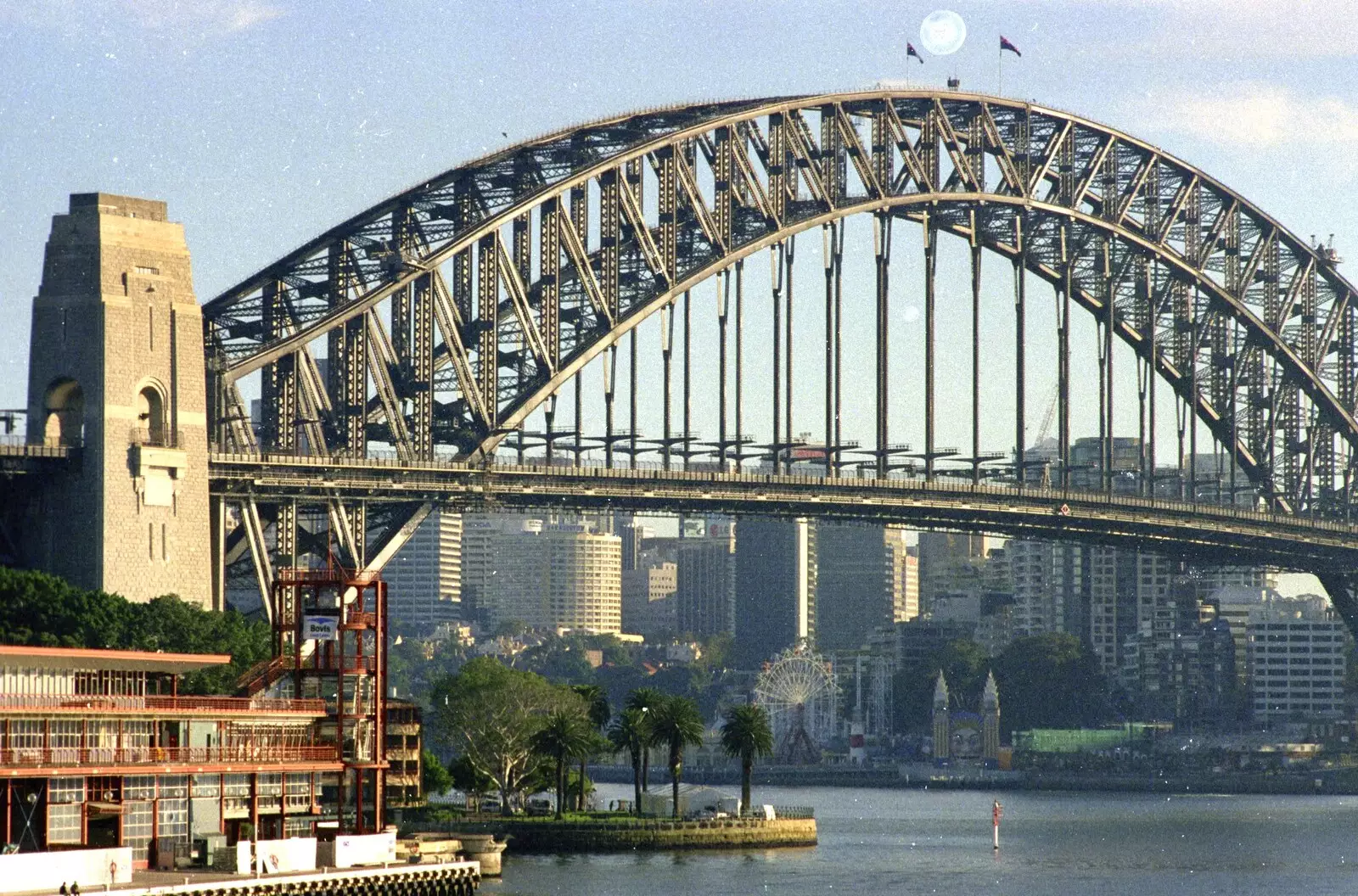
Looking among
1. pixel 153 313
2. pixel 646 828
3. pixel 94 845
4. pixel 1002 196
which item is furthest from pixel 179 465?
pixel 1002 196

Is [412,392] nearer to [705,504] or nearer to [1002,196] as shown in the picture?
[705,504]

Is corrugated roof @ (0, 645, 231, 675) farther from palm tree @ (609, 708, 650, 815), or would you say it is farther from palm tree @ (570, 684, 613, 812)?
palm tree @ (609, 708, 650, 815)

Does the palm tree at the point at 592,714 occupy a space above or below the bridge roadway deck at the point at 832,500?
below

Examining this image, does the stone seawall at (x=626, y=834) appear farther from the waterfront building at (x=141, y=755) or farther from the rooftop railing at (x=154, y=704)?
the rooftop railing at (x=154, y=704)

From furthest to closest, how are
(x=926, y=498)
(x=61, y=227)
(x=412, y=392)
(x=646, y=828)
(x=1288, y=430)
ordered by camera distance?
(x=1288, y=430)
(x=926, y=498)
(x=412, y=392)
(x=646, y=828)
(x=61, y=227)

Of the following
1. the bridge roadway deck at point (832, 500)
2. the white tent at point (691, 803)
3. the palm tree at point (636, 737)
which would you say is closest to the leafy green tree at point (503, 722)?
the palm tree at point (636, 737)

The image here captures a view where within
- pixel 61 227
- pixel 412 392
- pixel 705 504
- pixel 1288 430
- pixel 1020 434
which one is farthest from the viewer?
pixel 1288 430
